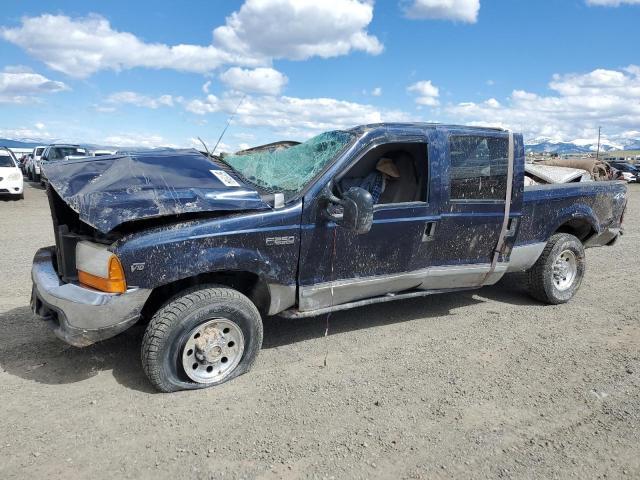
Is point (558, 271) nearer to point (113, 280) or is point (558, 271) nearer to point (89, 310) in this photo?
point (113, 280)

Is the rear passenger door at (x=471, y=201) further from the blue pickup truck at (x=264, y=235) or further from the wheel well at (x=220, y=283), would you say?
the wheel well at (x=220, y=283)

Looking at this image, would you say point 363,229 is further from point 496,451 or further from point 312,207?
point 496,451

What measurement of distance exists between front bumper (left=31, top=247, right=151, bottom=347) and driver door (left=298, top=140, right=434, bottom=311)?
4.09ft

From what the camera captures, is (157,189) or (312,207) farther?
(312,207)

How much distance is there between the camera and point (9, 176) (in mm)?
14336

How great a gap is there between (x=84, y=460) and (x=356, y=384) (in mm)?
1824

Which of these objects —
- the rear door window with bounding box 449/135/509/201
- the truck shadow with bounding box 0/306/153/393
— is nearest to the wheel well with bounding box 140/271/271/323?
the truck shadow with bounding box 0/306/153/393

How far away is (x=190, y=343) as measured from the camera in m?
3.42

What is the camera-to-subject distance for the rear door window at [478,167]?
4.53m

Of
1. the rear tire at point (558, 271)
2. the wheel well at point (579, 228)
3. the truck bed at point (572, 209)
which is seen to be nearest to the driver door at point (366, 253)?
the truck bed at point (572, 209)

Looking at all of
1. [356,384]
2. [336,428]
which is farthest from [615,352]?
[336,428]

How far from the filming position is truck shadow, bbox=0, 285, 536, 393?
3.67 metres

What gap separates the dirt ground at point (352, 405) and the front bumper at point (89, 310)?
46 cm

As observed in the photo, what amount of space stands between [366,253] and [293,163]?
1.02 m
